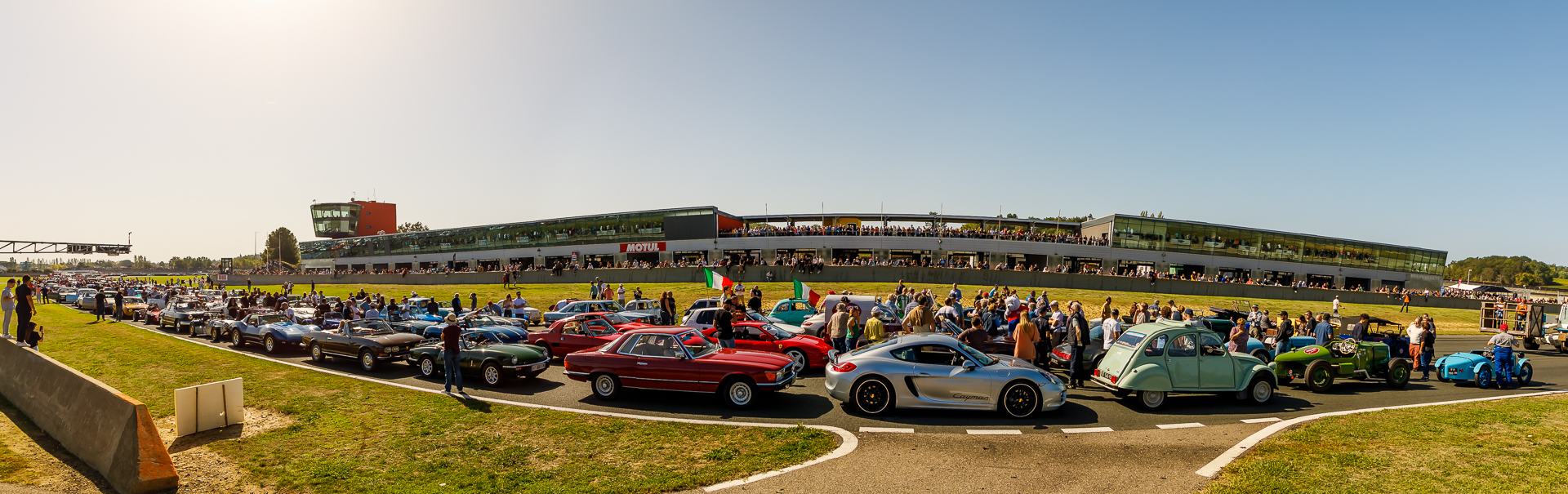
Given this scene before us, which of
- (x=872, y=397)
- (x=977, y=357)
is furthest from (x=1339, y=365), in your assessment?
(x=872, y=397)

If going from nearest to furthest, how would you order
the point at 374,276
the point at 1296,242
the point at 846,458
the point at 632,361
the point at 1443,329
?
the point at 846,458 → the point at 632,361 → the point at 1443,329 → the point at 374,276 → the point at 1296,242

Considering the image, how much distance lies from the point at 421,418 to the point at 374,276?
172ft

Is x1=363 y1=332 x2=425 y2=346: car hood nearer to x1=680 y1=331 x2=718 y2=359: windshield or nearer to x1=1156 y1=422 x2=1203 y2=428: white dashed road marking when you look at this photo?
x1=680 y1=331 x2=718 y2=359: windshield

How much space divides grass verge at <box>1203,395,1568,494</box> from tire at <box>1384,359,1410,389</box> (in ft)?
8.72

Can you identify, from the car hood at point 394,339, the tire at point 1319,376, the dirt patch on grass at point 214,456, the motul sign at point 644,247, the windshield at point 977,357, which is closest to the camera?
the dirt patch on grass at point 214,456

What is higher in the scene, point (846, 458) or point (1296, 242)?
point (1296, 242)

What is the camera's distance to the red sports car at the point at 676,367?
11164 millimetres

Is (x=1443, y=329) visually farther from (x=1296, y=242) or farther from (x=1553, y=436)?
(x=1296, y=242)

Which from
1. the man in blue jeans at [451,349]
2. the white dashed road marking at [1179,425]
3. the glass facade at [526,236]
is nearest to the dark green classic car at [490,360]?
the man in blue jeans at [451,349]

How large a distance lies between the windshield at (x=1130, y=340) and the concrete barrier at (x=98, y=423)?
552 inches

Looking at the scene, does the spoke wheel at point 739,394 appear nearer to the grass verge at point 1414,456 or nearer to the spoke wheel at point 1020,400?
the spoke wheel at point 1020,400

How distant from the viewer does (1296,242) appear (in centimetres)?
5991

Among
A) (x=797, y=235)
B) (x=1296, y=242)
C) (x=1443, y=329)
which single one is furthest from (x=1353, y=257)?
(x=797, y=235)

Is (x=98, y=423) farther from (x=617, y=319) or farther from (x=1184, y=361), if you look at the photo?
(x=1184, y=361)
